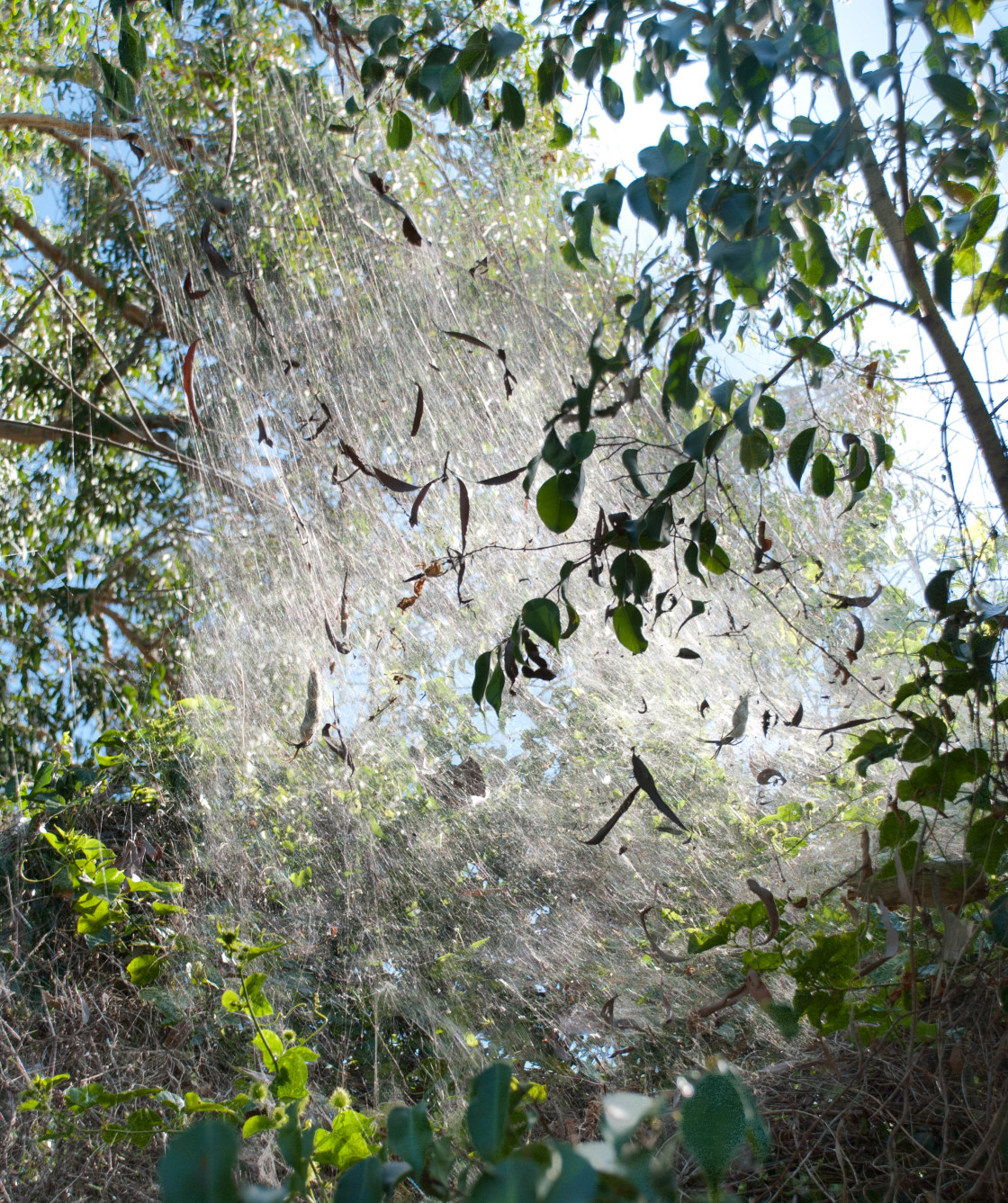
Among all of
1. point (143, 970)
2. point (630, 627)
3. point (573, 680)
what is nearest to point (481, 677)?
point (630, 627)

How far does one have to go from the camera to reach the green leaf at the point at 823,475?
36.2 inches

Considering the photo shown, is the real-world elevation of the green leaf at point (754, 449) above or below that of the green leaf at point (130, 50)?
below

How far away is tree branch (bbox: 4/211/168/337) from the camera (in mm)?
3363

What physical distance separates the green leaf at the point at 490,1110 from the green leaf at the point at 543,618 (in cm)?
37

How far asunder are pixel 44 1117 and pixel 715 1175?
5.30 ft

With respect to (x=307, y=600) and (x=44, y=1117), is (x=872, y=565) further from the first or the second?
(x=44, y=1117)

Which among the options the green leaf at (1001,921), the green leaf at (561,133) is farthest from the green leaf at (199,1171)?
the green leaf at (561,133)

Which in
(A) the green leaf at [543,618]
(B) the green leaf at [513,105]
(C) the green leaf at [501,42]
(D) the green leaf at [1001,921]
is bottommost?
(D) the green leaf at [1001,921]

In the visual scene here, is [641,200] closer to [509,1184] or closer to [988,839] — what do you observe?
[509,1184]

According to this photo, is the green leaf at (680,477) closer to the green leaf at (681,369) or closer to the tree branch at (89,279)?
the green leaf at (681,369)

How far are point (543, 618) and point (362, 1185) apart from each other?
444 mm

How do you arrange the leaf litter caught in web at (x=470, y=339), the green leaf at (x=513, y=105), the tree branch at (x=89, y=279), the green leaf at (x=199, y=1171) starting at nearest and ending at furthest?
1. the green leaf at (x=199, y=1171)
2. the green leaf at (x=513, y=105)
3. the leaf litter caught in web at (x=470, y=339)
4. the tree branch at (x=89, y=279)

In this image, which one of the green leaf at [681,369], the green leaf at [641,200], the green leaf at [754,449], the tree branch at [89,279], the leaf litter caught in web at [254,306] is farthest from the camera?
the tree branch at [89,279]

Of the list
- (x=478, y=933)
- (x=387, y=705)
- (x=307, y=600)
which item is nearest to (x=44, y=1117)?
(x=478, y=933)
